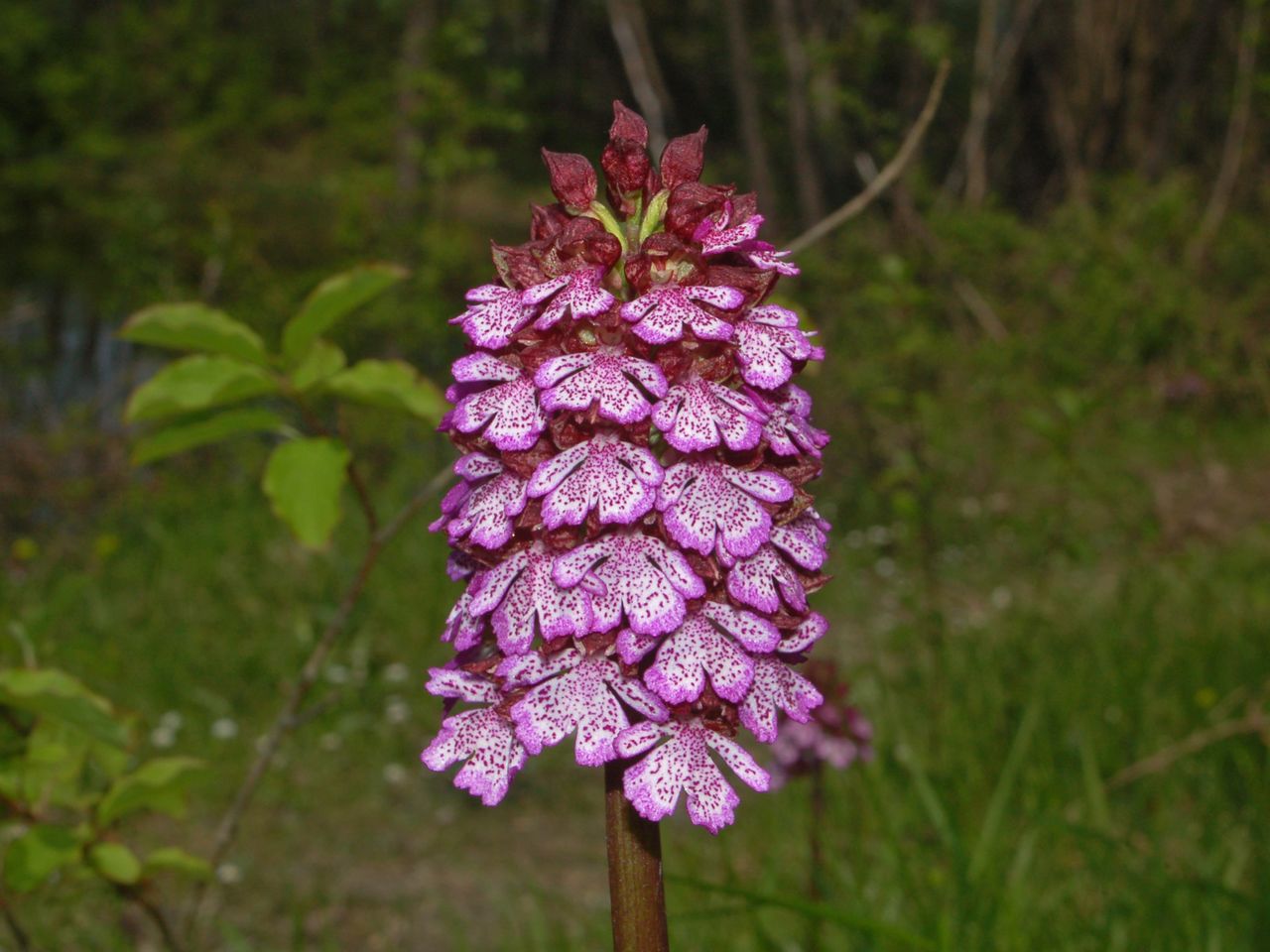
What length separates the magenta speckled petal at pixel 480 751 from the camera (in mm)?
1130

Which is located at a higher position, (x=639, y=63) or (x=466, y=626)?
(x=639, y=63)

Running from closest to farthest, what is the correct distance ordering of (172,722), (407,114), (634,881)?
(634,881) → (172,722) → (407,114)

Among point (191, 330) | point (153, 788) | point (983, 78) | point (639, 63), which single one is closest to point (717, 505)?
point (191, 330)

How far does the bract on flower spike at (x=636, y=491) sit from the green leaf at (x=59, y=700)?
2.77ft

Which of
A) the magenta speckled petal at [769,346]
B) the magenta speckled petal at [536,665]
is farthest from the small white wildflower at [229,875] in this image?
the magenta speckled petal at [769,346]

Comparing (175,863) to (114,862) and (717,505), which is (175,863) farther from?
(717,505)

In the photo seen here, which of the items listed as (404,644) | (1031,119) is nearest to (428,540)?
(404,644)

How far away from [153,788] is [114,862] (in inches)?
5.0

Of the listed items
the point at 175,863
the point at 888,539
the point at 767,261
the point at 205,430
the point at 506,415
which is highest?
the point at 888,539

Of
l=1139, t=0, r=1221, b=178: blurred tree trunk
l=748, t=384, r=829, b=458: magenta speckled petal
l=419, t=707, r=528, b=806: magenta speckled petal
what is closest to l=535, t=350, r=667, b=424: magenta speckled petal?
l=748, t=384, r=829, b=458: magenta speckled petal

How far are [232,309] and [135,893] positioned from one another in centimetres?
679

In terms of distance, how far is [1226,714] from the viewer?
352 centimetres

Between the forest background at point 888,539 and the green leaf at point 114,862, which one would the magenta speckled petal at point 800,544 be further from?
the green leaf at point 114,862

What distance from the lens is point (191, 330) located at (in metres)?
1.94
